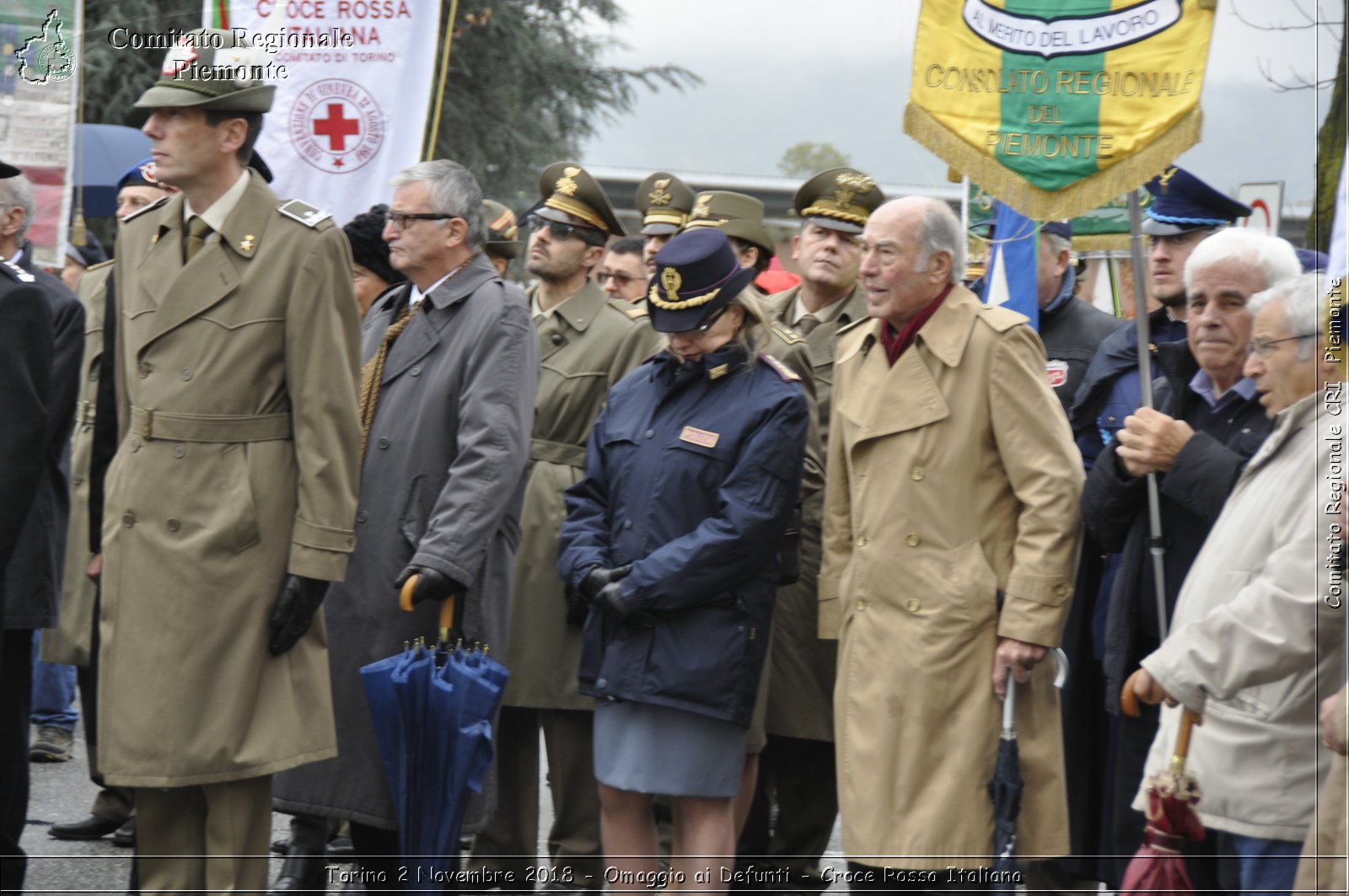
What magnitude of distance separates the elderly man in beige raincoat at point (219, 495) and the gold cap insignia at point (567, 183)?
82.1 inches

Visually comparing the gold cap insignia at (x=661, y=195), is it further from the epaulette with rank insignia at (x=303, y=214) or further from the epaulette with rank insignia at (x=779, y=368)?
the epaulette with rank insignia at (x=303, y=214)

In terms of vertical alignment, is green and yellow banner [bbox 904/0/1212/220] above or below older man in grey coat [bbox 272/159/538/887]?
above

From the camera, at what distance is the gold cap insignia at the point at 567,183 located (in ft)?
22.4

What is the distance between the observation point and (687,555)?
501 cm

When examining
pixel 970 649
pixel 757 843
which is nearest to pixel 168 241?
pixel 970 649

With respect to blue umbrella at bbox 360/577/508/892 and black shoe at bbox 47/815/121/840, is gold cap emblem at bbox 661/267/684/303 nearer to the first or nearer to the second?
blue umbrella at bbox 360/577/508/892

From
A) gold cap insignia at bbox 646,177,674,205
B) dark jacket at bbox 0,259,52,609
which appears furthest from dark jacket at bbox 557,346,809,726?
gold cap insignia at bbox 646,177,674,205

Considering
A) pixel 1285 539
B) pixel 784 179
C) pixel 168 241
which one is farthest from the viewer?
pixel 784 179

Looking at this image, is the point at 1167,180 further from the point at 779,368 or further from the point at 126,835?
the point at 126,835

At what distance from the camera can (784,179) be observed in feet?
93.7

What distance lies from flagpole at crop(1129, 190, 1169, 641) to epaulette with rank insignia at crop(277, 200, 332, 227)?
2.39 metres

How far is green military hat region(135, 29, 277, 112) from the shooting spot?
4.77 meters

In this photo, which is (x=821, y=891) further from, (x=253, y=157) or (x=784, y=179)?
(x=784, y=179)

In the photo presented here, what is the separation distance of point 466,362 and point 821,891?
92.9 inches
